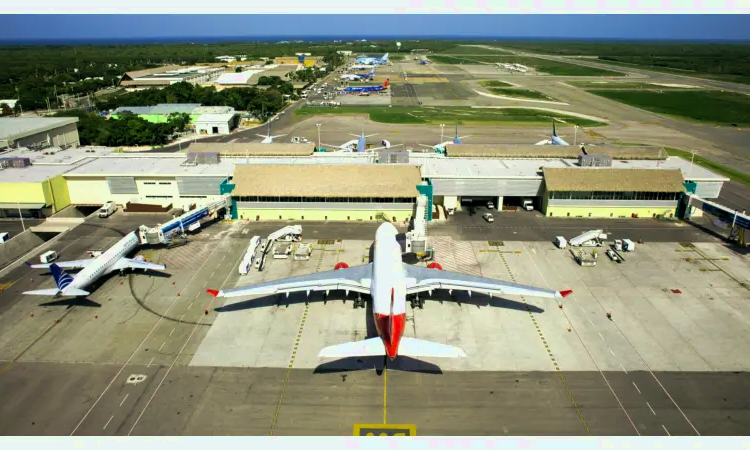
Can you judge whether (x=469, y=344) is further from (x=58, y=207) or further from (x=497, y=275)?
(x=58, y=207)

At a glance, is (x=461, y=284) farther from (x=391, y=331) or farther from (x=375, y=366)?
(x=391, y=331)

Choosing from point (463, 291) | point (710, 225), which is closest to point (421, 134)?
point (710, 225)

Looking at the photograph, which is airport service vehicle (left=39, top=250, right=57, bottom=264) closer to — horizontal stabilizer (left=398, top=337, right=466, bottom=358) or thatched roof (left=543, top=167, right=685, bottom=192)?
horizontal stabilizer (left=398, top=337, right=466, bottom=358)

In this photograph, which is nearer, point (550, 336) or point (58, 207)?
point (550, 336)

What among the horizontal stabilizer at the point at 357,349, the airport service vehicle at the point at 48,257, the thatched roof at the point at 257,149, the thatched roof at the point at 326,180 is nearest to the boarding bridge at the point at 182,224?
the thatched roof at the point at 326,180

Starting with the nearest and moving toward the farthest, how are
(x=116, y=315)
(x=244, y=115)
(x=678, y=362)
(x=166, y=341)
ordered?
(x=678, y=362)
(x=166, y=341)
(x=116, y=315)
(x=244, y=115)

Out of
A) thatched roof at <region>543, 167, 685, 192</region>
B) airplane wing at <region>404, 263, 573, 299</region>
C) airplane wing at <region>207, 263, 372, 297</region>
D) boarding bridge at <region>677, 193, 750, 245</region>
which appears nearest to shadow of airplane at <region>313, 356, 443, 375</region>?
Answer: airplane wing at <region>207, 263, 372, 297</region>

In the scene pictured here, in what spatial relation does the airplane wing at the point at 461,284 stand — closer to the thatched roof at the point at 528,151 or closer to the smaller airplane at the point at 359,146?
the thatched roof at the point at 528,151

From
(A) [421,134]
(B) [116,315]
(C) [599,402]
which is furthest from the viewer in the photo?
(A) [421,134]

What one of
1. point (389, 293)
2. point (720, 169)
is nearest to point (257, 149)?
point (389, 293)
